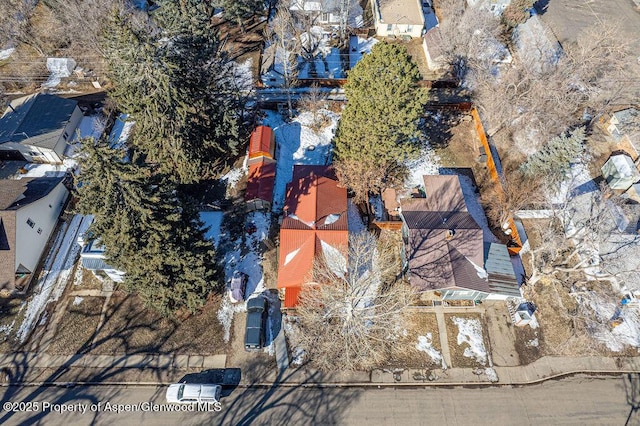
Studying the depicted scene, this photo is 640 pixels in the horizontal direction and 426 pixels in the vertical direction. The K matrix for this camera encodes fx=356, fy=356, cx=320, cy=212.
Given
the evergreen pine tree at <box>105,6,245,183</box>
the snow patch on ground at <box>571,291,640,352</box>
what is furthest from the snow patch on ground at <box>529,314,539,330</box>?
Answer: the evergreen pine tree at <box>105,6,245,183</box>

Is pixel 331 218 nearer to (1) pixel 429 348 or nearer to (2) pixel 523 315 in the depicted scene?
(1) pixel 429 348

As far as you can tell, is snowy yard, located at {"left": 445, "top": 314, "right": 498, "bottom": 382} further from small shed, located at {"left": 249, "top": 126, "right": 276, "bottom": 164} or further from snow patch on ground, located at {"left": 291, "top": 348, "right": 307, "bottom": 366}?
small shed, located at {"left": 249, "top": 126, "right": 276, "bottom": 164}

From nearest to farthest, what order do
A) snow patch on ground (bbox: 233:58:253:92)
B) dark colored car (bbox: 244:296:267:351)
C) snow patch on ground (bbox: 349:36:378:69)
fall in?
1. dark colored car (bbox: 244:296:267:351)
2. snow patch on ground (bbox: 233:58:253:92)
3. snow patch on ground (bbox: 349:36:378:69)

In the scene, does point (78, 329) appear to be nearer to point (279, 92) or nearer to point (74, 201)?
point (74, 201)

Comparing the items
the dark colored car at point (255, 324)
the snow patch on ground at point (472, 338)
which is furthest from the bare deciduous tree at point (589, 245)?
the dark colored car at point (255, 324)

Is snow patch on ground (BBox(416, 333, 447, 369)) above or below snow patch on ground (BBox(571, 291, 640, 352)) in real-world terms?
below

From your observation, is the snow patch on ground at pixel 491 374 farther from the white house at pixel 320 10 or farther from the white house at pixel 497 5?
the white house at pixel 320 10

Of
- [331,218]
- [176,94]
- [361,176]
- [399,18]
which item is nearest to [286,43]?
[399,18]

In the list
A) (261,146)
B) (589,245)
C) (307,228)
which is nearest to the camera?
(307,228)

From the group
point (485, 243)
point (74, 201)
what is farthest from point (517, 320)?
point (74, 201)
